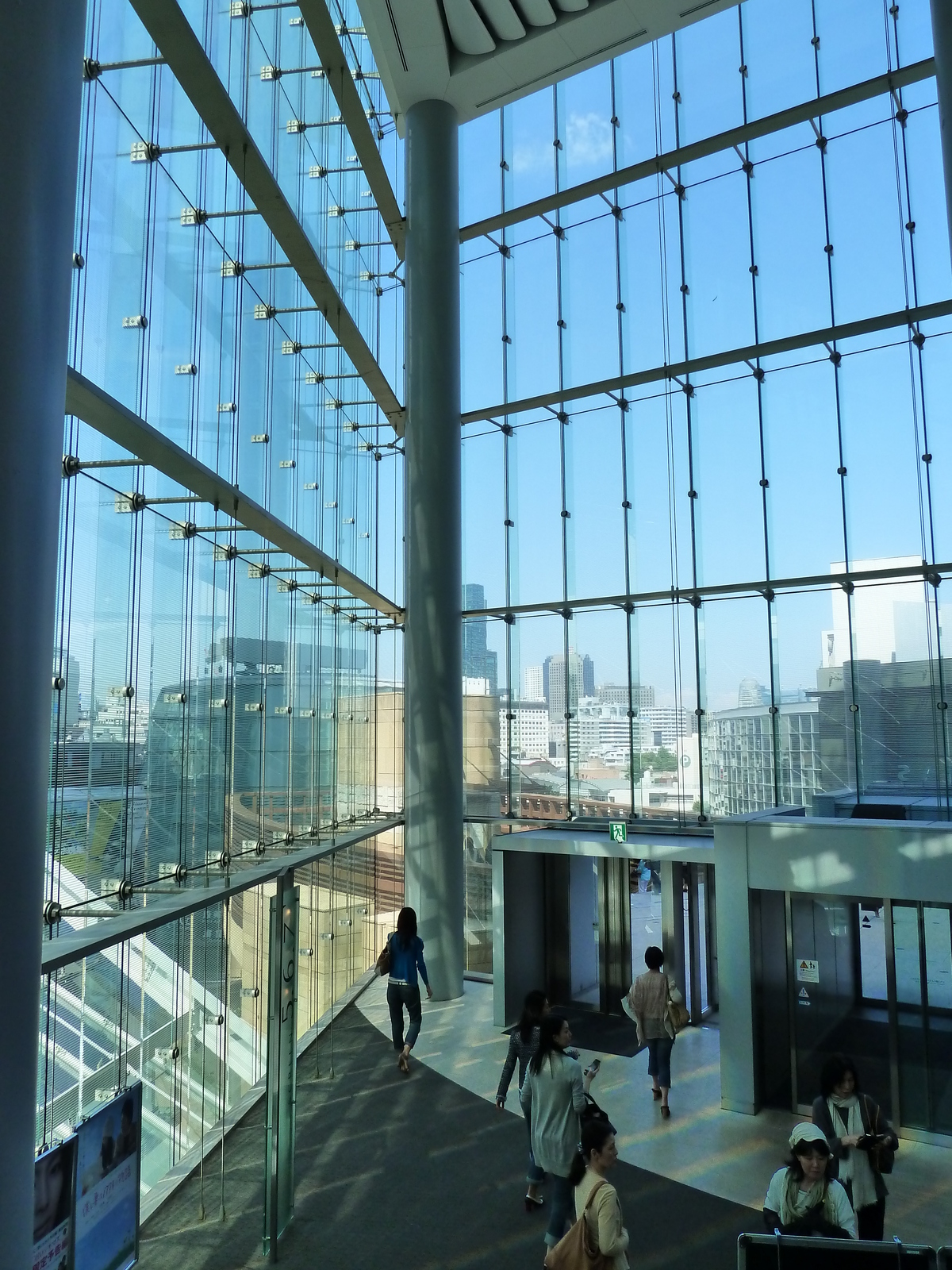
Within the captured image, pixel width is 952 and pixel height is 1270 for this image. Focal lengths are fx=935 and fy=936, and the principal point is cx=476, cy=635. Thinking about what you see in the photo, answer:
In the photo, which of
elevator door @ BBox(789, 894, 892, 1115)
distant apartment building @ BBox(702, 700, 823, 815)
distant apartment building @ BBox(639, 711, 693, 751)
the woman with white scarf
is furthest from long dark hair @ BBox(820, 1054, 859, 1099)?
distant apartment building @ BBox(639, 711, 693, 751)

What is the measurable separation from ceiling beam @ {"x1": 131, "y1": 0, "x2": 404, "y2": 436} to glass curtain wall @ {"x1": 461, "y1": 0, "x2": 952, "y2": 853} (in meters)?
3.98

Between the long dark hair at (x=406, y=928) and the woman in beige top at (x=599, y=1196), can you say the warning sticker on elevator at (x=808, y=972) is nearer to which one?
the long dark hair at (x=406, y=928)

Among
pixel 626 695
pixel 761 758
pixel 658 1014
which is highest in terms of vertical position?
pixel 626 695

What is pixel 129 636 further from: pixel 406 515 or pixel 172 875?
pixel 406 515

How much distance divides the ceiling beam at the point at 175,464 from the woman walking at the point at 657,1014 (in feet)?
15.6

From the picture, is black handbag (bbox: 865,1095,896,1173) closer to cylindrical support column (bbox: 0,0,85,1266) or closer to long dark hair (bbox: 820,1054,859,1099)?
long dark hair (bbox: 820,1054,859,1099)

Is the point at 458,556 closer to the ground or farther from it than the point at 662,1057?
farther from it

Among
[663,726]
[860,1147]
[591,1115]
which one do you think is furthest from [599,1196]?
[663,726]

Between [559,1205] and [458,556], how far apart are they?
8616 millimetres

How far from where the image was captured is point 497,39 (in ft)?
42.0

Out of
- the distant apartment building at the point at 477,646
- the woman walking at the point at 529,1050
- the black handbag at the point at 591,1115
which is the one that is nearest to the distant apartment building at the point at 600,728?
the distant apartment building at the point at 477,646

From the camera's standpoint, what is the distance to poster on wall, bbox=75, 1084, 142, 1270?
363 cm

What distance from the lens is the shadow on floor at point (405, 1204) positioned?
213 inches

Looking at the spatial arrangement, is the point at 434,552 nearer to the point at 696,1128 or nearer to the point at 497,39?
the point at 497,39
